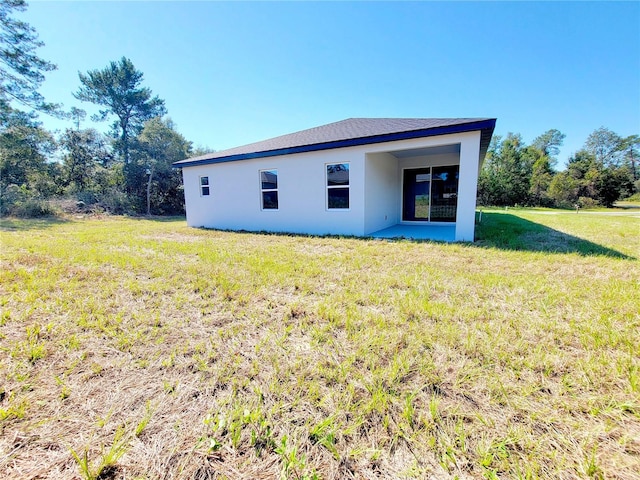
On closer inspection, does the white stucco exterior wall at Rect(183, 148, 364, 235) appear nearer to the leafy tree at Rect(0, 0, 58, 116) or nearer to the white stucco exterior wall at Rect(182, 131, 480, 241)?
the white stucco exterior wall at Rect(182, 131, 480, 241)

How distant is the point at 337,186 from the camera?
7.88 m

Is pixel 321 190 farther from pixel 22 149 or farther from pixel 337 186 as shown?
pixel 22 149

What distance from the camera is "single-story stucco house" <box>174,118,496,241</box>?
6.39 metres

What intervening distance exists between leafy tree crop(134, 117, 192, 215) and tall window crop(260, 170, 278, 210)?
1198cm

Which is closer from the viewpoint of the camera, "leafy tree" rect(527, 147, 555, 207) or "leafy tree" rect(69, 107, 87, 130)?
"leafy tree" rect(69, 107, 87, 130)

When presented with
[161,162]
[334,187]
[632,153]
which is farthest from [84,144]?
[632,153]

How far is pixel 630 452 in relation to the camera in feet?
4.13

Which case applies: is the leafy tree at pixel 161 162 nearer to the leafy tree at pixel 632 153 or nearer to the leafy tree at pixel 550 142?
the leafy tree at pixel 550 142

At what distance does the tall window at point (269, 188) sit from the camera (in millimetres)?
8920

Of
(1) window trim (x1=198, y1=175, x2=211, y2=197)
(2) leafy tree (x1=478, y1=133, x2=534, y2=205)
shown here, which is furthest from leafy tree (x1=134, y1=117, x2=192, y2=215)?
(2) leafy tree (x1=478, y1=133, x2=534, y2=205)

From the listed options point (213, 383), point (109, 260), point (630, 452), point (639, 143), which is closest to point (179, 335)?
point (213, 383)

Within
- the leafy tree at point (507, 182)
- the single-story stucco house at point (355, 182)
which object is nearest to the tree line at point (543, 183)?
the leafy tree at point (507, 182)

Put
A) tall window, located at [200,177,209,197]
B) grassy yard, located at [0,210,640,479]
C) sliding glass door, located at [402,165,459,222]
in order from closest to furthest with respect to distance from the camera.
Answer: grassy yard, located at [0,210,640,479] → sliding glass door, located at [402,165,459,222] → tall window, located at [200,177,209,197]

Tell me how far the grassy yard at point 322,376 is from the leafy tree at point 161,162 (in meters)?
16.3
